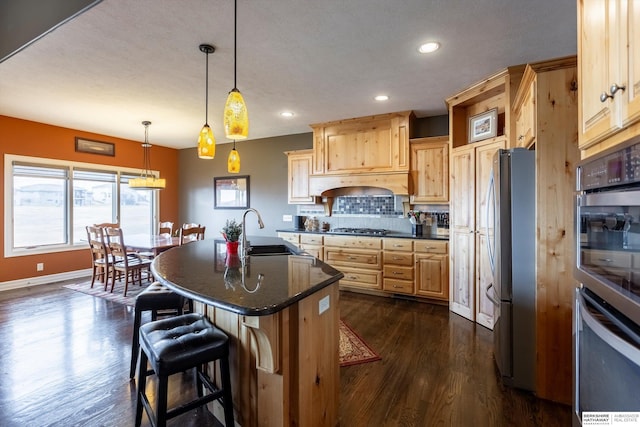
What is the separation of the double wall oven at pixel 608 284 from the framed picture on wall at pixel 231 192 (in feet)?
18.6

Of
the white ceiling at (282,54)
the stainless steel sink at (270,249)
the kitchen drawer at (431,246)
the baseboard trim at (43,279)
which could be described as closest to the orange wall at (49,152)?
the baseboard trim at (43,279)

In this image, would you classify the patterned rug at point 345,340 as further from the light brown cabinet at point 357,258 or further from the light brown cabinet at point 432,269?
the light brown cabinet at point 432,269

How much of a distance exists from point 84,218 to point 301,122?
434cm

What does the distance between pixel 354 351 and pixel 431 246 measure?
1878 mm

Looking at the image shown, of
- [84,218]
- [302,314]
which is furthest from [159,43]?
[84,218]

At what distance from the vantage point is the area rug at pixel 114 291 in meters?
4.08

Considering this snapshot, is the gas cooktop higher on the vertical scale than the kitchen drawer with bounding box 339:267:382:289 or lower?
higher

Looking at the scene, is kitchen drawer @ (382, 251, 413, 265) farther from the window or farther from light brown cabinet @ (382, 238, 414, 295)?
the window

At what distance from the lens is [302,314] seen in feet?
4.62

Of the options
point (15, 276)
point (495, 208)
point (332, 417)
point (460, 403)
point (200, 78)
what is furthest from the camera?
point (15, 276)

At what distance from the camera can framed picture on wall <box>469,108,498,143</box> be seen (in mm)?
3322

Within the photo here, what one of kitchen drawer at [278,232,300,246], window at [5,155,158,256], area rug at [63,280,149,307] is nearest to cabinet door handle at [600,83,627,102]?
kitchen drawer at [278,232,300,246]

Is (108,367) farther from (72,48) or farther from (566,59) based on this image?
(566,59)

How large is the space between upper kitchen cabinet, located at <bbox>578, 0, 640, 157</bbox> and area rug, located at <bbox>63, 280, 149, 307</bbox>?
183 inches
